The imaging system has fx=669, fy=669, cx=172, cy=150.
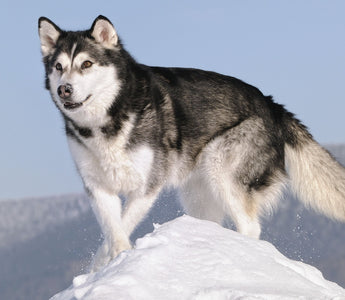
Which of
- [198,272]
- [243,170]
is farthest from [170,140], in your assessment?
[198,272]

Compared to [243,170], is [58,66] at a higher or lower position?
higher

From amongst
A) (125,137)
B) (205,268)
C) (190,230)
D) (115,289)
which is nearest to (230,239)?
(190,230)

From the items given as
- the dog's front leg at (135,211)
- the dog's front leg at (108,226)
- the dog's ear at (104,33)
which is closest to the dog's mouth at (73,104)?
the dog's ear at (104,33)

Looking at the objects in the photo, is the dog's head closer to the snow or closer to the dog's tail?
the snow

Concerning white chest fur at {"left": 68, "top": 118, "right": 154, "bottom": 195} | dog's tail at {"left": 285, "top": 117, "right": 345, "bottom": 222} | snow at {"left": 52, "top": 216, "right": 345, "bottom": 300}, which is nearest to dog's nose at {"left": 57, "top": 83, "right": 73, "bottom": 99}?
white chest fur at {"left": 68, "top": 118, "right": 154, "bottom": 195}

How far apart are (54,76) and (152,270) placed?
3.17 meters

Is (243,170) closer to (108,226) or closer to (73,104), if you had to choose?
(108,226)

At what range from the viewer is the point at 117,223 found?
7836 mm

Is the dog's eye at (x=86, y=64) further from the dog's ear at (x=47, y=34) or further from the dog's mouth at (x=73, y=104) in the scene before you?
the dog's ear at (x=47, y=34)

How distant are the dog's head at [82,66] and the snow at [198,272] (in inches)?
75.0

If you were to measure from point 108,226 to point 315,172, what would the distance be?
325 cm

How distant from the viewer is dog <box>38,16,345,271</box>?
7.86 m

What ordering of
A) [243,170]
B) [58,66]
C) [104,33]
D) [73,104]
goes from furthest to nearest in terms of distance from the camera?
[243,170], [104,33], [58,66], [73,104]

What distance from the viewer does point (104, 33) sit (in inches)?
319
